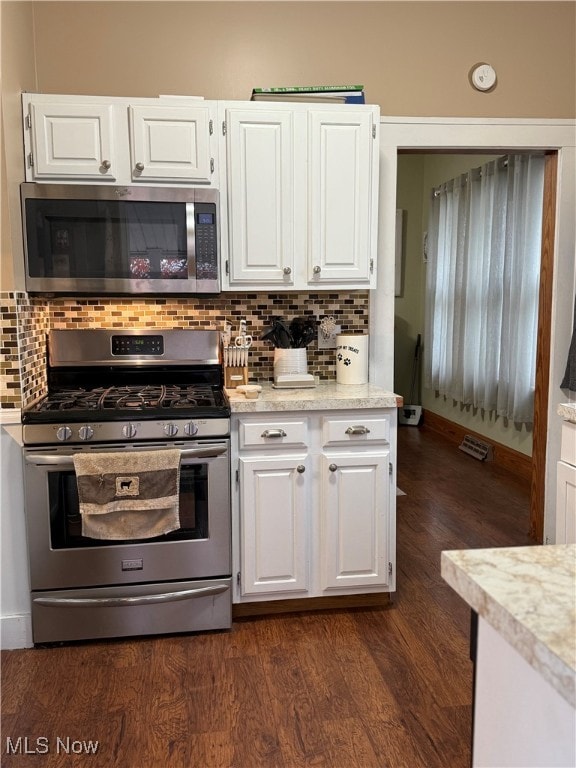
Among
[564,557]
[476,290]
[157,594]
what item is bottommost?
[157,594]

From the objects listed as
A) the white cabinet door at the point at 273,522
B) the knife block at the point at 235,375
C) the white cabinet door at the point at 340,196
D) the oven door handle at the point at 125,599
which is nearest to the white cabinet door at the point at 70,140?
the white cabinet door at the point at 340,196

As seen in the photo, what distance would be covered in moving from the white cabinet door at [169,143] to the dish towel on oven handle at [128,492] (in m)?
1.13

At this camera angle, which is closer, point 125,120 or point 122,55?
point 125,120

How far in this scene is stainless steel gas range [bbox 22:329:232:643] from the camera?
2.39m

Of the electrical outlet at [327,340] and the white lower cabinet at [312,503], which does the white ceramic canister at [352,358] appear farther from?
the white lower cabinet at [312,503]

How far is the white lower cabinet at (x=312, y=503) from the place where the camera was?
256cm

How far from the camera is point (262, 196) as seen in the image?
8.84ft

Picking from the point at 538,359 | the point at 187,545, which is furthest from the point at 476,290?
the point at 187,545

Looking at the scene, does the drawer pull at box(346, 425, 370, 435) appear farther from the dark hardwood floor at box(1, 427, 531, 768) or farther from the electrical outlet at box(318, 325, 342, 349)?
the dark hardwood floor at box(1, 427, 531, 768)

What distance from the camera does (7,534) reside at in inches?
95.3

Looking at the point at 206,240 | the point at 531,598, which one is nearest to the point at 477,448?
the point at 206,240

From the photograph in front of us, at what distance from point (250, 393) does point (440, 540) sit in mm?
1563

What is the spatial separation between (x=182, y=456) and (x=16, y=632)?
93 centimetres

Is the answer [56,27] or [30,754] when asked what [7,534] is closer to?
[30,754]
